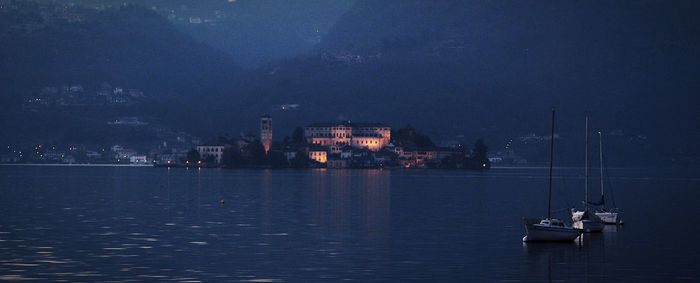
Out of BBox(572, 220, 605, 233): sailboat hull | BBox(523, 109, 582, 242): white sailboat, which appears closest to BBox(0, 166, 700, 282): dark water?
BBox(523, 109, 582, 242): white sailboat

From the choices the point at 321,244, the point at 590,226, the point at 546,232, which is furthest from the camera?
the point at 590,226

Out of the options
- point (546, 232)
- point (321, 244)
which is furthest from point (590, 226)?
point (321, 244)

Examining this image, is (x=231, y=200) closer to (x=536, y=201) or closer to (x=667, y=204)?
(x=536, y=201)

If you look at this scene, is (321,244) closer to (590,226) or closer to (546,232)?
(546,232)

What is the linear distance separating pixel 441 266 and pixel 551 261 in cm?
520

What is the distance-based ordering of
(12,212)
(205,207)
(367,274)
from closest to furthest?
(367,274) < (12,212) < (205,207)

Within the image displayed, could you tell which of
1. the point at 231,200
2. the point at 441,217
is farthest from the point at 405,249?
the point at 231,200

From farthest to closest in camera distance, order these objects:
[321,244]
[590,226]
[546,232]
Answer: [590,226] < [546,232] < [321,244]

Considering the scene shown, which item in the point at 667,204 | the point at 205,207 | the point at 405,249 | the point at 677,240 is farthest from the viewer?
the point at 667,204

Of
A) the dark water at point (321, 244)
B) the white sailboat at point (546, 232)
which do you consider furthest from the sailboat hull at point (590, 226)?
the white sailboat at point (546, 232)

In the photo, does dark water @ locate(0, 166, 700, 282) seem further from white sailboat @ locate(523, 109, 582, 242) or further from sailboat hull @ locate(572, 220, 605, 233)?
sailboat hull @ locate(572, 220, 605, 233)

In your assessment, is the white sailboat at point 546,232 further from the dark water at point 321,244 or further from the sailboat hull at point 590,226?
the sailboat hull at point 590,226

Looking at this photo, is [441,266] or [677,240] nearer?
[441,266]

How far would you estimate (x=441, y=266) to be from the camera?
4388 cm
